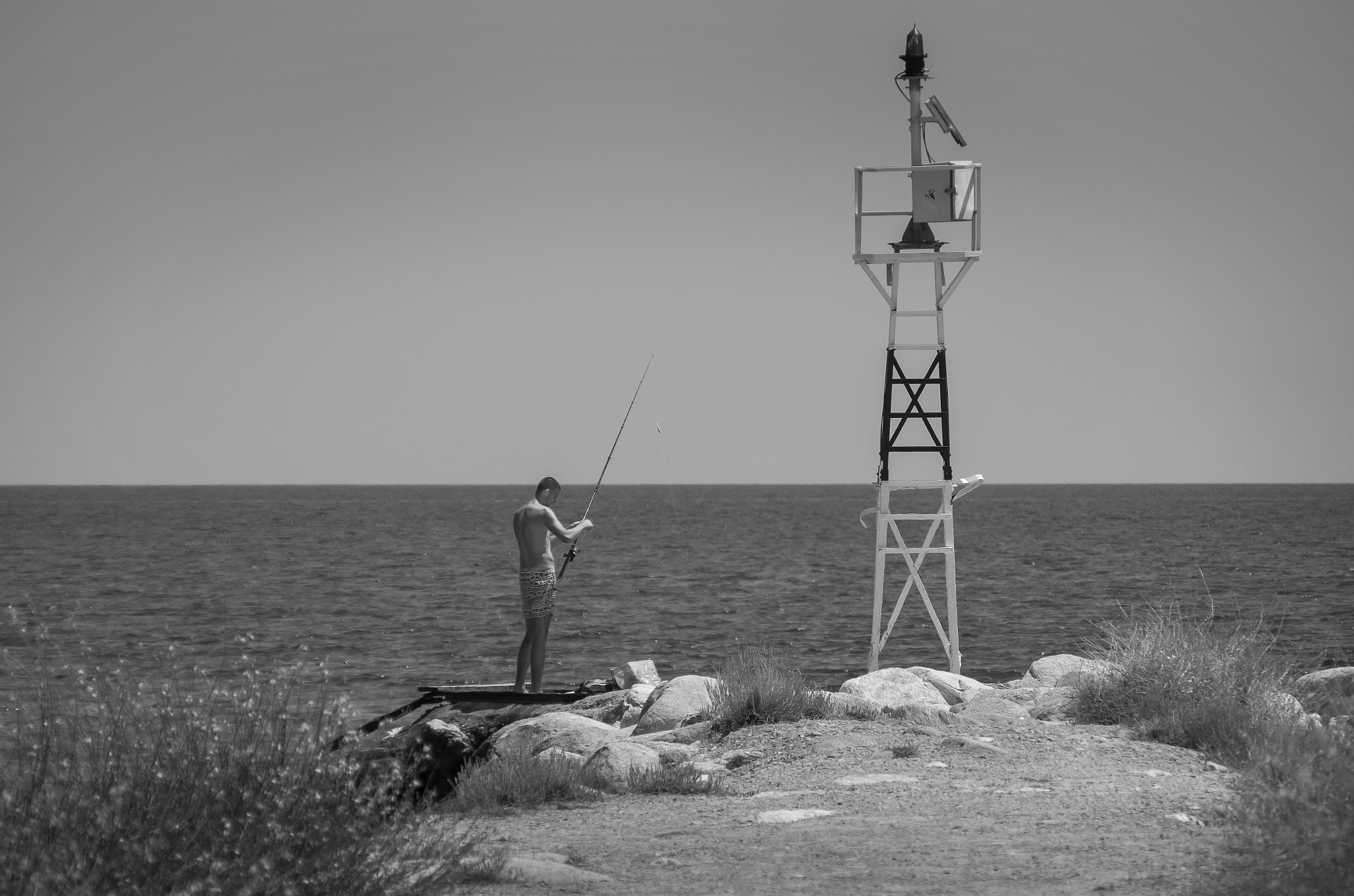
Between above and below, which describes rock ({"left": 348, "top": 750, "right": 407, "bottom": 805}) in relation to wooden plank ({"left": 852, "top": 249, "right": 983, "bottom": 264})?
below

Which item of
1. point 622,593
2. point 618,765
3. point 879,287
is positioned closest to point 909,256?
point 879,287

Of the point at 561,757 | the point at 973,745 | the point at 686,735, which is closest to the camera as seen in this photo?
the point at 561,757

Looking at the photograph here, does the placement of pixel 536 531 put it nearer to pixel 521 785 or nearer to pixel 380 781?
pixel 521 785

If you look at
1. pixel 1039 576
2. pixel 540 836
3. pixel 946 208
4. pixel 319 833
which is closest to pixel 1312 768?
pixel 540 836

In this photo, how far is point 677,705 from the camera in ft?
40.8

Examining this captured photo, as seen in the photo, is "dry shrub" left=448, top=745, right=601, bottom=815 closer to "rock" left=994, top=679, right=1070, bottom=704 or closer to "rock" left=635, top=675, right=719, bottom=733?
"rock" left=635, top=675, right=719, bottom=733

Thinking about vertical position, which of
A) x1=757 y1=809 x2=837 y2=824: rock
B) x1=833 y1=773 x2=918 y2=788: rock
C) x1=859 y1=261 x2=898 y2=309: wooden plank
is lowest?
x1=757 y1=809 x2=837 y2=824: rock

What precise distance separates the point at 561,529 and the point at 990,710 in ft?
13.8

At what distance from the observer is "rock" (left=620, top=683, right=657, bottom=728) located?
534 inches

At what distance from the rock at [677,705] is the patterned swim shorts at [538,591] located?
136cm

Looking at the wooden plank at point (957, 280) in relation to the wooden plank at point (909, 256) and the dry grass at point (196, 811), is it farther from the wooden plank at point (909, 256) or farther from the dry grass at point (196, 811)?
the dry grass at point (196, 811)

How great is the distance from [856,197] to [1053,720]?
5.82m

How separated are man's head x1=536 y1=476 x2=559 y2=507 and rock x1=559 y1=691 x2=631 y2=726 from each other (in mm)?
2172

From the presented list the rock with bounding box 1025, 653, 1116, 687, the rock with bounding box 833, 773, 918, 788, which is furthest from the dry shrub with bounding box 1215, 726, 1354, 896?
the rock with bounding box 1025, 653, 1116, 687
